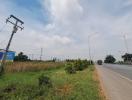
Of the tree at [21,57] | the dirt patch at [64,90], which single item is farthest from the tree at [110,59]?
the dirt patch at [64,90]

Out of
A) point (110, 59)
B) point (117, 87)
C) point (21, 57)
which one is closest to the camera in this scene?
point (117, 87)

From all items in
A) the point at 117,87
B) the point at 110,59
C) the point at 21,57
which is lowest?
the point at 117,87

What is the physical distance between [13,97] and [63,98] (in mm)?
2372

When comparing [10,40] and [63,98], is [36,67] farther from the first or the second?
[63,98]

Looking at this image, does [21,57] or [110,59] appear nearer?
[21,57]

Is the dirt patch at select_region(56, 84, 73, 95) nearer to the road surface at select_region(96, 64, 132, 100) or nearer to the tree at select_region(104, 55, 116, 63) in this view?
the road surface at select_region(96, 64, 132, 100)

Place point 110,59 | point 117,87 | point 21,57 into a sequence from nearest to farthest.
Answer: point 117,87 < point 21,57 < point 110,59

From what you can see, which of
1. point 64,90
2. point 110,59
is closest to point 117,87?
point 64,90

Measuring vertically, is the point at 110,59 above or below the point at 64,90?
above

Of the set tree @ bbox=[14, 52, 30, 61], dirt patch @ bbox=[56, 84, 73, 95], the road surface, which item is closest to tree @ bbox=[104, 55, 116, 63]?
tree @ bbox=[14, 52, 30, 61]

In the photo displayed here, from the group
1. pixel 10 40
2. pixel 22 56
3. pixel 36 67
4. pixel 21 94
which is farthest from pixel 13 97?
pixel 22 56

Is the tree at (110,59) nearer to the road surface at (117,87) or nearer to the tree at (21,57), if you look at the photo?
the tree at (21,57)

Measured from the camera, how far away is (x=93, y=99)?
30.6 feet

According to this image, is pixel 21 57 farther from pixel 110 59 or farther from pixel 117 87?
pixel 110 59
